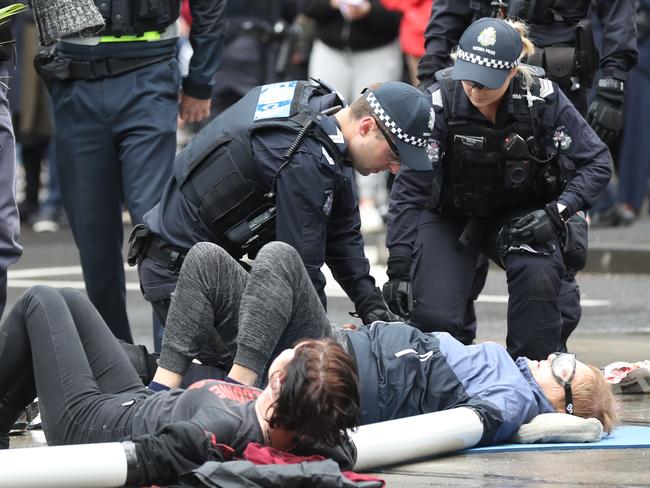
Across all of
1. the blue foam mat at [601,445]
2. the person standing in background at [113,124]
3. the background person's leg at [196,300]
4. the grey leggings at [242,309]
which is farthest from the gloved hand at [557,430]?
the person standing in background at [113,124]

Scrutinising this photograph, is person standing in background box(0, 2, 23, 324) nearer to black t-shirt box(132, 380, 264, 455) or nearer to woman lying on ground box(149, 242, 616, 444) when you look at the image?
woman lying on ground box(149, 242, 616, 444)

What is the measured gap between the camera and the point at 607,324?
8602mm

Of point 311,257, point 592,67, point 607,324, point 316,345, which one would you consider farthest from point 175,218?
point 607,324

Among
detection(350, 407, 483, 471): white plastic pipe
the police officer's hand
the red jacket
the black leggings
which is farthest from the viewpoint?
the red jacket

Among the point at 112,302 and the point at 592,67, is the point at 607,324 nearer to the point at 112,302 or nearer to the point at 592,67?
the point at 592,67

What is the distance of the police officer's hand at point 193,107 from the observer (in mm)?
7285

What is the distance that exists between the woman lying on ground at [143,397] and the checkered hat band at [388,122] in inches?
46.9

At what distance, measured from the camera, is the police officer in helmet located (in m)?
5.58

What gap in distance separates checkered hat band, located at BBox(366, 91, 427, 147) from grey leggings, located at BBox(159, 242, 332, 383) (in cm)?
69

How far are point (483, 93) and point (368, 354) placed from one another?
1.54 metres

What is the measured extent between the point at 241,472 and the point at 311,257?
1.36 metres

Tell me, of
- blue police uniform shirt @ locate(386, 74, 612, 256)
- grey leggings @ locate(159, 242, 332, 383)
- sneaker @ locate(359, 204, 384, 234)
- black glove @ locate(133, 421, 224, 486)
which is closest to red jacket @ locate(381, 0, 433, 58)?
sneaker @ locate(359, 204, 384, 234)

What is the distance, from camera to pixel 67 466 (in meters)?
4.41

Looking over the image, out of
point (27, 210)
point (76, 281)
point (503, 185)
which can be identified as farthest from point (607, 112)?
point (27, 210)
